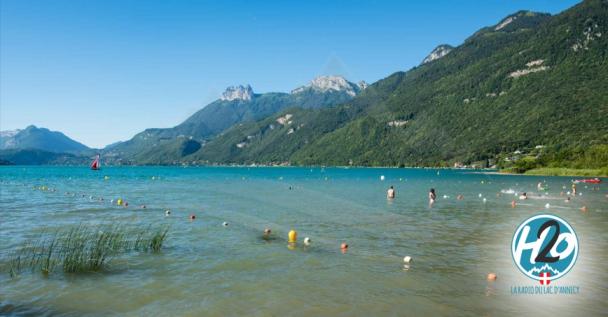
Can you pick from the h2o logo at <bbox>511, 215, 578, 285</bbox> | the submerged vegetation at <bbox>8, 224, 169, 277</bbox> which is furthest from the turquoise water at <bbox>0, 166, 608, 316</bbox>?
the submerged vegetation at <bbox>8, 224, 169, 277</bbox>

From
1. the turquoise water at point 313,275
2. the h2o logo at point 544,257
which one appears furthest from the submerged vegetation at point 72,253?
the h2o logo at point 544,257

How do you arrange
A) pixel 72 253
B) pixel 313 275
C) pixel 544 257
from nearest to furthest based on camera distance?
pixel 544 257
pixel 313 275
pixel 72 253

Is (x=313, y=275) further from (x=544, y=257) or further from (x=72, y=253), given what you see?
(x=72, y=253)

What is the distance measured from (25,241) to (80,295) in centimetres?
1185

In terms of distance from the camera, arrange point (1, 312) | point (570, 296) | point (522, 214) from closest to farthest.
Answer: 1. point (1, 312)
2. point (570, 296)
3. point (522, 214)

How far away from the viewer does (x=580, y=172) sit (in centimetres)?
12238

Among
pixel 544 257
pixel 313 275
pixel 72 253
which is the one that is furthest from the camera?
pixel 72 253

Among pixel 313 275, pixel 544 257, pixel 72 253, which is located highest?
pixel 544 257

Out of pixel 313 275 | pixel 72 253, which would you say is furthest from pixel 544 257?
pixel 72 253

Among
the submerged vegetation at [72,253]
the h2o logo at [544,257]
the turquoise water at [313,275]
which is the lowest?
the turquoise water at [313,275]

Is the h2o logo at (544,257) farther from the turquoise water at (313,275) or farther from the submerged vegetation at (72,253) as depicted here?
the submerged vegetation at (72,253)

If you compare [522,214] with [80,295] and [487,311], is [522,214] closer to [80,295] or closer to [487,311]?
[487,311]

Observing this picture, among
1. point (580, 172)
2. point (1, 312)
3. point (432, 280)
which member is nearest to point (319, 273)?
point (432, 280)

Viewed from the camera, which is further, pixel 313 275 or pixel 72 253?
pixel 72 253
